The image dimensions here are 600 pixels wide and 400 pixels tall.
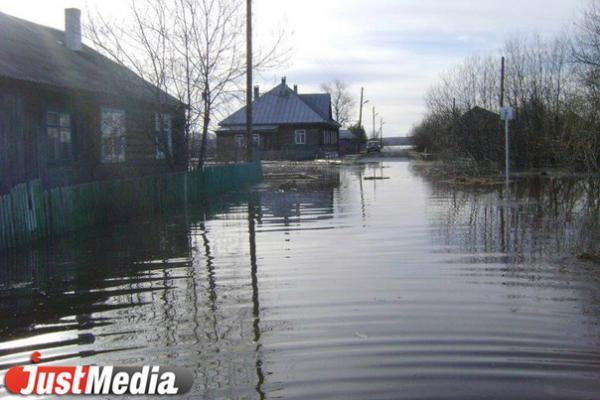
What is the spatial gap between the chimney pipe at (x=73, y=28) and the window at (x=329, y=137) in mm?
47856

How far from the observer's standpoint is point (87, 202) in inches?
554

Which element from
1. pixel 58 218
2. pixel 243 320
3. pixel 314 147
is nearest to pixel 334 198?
pixel 58 218

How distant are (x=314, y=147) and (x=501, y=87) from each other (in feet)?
107

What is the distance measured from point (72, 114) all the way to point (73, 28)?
611cm

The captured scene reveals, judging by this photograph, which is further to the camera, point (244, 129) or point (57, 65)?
point (244, 129)

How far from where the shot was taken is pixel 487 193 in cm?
2158

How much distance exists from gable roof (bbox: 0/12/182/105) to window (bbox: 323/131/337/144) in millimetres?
48585

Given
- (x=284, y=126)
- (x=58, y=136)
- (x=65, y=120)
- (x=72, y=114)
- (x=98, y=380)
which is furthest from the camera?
(x=284, y=126)

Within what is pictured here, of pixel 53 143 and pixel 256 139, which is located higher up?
pixel 256 139

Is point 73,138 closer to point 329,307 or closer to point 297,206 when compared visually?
point 297,206

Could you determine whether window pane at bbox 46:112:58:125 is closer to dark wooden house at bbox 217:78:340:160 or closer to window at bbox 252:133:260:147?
dark wooden house at bbox 217:78:340:160

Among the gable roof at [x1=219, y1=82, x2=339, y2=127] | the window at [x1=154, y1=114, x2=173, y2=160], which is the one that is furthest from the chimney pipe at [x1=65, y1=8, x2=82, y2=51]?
the gable roof at [x1=219, y1=82, x2=339, y2=127]

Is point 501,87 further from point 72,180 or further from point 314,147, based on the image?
point 314,147

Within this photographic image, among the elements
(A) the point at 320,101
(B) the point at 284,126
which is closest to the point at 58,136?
(B) the point at 284,126
